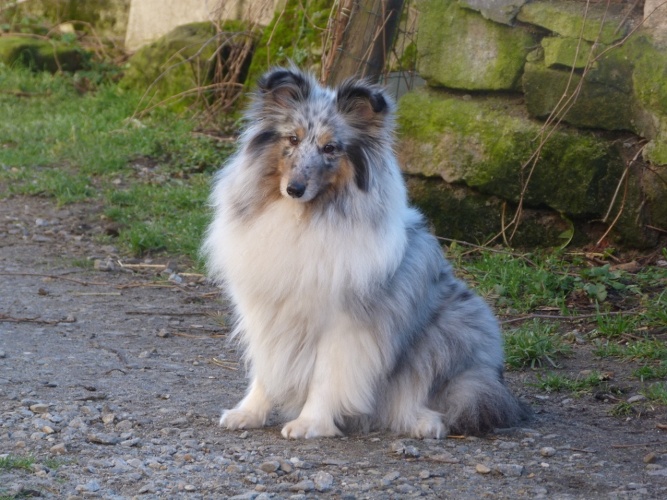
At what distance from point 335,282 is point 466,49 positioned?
11.4ft

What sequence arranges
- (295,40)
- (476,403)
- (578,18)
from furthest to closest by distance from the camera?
1. (295,40)
2. (578,18)
3. (476,403)

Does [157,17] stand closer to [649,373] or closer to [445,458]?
[649,373]

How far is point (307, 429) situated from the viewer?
3.98 m

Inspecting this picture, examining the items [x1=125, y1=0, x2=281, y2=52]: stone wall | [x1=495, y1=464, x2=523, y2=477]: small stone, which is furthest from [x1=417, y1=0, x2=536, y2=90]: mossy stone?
[x1=125, y1=0, x2=281, y2=52]: stone wall


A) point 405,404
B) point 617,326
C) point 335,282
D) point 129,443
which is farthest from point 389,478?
point 617,326

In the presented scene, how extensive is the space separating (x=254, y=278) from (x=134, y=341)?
5.45 ft

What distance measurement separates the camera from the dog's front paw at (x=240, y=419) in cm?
411

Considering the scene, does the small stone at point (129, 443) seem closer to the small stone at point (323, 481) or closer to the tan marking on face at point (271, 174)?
the small stone at point (323, 481)

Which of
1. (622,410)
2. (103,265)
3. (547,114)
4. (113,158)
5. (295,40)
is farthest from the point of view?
(295,40)

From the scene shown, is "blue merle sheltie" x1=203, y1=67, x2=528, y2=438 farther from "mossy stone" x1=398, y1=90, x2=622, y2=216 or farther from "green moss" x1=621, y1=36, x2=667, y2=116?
"green moss" x1=621, y1=36, x2=667, y2=116

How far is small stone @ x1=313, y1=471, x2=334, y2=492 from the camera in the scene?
3393 mm

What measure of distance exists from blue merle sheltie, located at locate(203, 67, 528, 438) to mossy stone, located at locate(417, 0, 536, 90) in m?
2.78

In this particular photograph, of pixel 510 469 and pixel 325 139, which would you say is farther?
pixel 325 139

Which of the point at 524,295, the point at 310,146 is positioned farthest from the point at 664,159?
the point at 310,146
